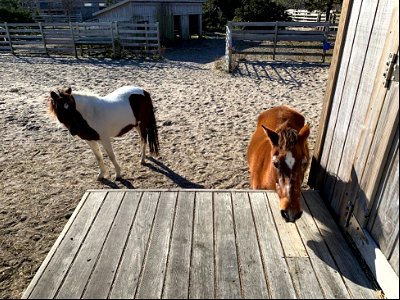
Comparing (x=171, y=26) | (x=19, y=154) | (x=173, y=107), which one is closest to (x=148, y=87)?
(x=173, y=107)

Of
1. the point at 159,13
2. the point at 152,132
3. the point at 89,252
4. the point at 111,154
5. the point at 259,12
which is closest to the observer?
the point at 89,252

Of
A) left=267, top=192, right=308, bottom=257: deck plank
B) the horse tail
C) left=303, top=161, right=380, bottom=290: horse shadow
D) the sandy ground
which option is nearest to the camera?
left=303, top=161, right=380, bottom=290: horse shadow

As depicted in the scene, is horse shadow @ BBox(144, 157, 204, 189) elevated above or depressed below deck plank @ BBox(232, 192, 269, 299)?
below

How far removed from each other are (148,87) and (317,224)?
736 centimetres

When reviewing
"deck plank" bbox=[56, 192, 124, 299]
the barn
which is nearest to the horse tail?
"deck plank" bbox=[56, 192, 124, 299]

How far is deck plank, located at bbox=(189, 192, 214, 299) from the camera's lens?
1.87 meters

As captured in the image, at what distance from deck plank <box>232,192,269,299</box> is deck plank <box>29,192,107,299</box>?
1.23 meters

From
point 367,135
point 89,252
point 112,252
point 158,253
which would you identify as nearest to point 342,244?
point 367,135

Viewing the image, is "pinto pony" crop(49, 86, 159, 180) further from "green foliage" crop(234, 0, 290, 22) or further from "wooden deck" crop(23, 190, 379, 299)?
"green foliage" crop(234, 0, 290, 22)

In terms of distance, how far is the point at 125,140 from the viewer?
566 cm

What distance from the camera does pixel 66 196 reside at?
4.00 m

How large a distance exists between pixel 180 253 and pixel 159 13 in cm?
1991

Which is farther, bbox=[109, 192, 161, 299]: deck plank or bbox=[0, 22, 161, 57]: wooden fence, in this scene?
bbox=[0, 22, 161, 57]: wooden fence

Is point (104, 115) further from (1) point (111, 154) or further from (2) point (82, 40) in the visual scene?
(2) point (82, 40)
